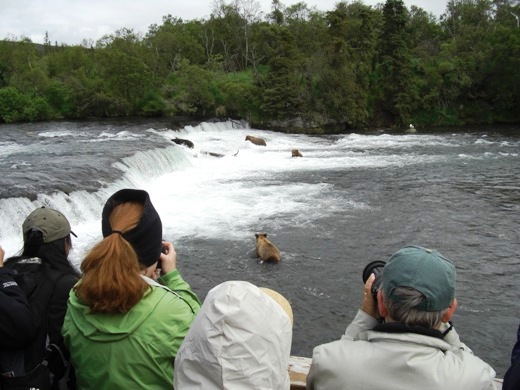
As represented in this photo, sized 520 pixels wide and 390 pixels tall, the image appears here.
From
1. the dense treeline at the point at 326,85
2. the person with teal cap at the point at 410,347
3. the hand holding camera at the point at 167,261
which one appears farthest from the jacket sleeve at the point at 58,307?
the dense treeline at the point at 326,85

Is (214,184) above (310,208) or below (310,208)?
above

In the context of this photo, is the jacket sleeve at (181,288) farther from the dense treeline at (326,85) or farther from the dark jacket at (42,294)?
the dense treeline at (326,85)

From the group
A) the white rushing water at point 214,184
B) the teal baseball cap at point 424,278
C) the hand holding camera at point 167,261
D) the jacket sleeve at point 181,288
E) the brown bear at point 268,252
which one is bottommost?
the brown bear at point 268,252

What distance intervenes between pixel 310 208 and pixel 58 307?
966 cm

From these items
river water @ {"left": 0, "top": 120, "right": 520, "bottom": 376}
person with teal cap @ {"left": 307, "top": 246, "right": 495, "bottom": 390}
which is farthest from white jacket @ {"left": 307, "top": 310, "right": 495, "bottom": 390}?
river water @ {"left": 0, "top": 120, "right": 520, "bottom": 376}

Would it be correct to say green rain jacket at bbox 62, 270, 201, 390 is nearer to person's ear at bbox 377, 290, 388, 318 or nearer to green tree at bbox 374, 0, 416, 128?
person's ear at bbox 377, 290, 388, 318

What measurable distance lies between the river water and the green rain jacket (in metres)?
4.15

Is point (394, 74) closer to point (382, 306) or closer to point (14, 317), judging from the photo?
point (382, 306)

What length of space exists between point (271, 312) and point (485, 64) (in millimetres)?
37063

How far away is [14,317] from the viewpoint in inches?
82.0

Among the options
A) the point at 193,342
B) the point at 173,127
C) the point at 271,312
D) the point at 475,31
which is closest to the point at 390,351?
the point at 271,312

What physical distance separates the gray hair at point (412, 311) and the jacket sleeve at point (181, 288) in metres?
0.93

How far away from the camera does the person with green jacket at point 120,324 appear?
2.03 meters

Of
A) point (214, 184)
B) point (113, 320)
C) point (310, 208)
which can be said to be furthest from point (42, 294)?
point (214, 184)
